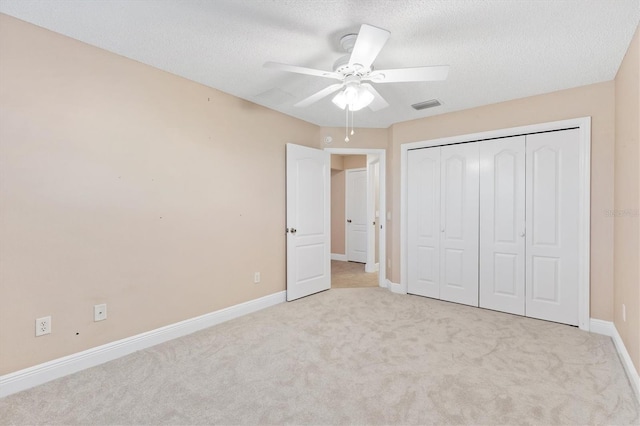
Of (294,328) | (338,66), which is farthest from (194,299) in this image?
(338,66)

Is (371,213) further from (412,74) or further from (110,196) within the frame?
(110,196)

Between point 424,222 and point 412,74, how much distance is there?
2415mm

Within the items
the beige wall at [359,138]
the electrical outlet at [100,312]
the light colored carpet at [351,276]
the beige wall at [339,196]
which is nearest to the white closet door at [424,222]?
the beige wall at [359,138]

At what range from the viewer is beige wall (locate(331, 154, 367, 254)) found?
692 cm

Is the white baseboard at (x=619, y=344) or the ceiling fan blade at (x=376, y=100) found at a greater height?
the ceiling fan blade at (x=376, y=100)

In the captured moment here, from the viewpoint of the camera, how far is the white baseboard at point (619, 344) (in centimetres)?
196

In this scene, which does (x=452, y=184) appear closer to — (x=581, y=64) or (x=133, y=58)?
(x=581, y=64)

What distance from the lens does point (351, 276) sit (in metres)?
5.38

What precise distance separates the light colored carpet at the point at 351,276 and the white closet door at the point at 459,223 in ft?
4.01

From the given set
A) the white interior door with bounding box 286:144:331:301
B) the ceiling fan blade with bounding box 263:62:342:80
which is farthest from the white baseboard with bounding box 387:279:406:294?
the ceiling fan blade with bounding box 263:62:342:80

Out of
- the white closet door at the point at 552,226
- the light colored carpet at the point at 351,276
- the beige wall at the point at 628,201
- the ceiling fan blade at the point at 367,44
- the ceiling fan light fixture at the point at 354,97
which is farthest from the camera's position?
the light colored carpet at the point at 351,276

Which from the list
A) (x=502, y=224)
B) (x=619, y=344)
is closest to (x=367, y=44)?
(x=502, y=224)

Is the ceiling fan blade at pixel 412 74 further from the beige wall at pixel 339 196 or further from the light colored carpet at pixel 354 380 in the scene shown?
the beige wall at pixel 339 196

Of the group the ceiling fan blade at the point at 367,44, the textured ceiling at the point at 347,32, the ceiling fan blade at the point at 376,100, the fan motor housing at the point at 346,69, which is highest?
the textured ceiling at the point at 347,32
